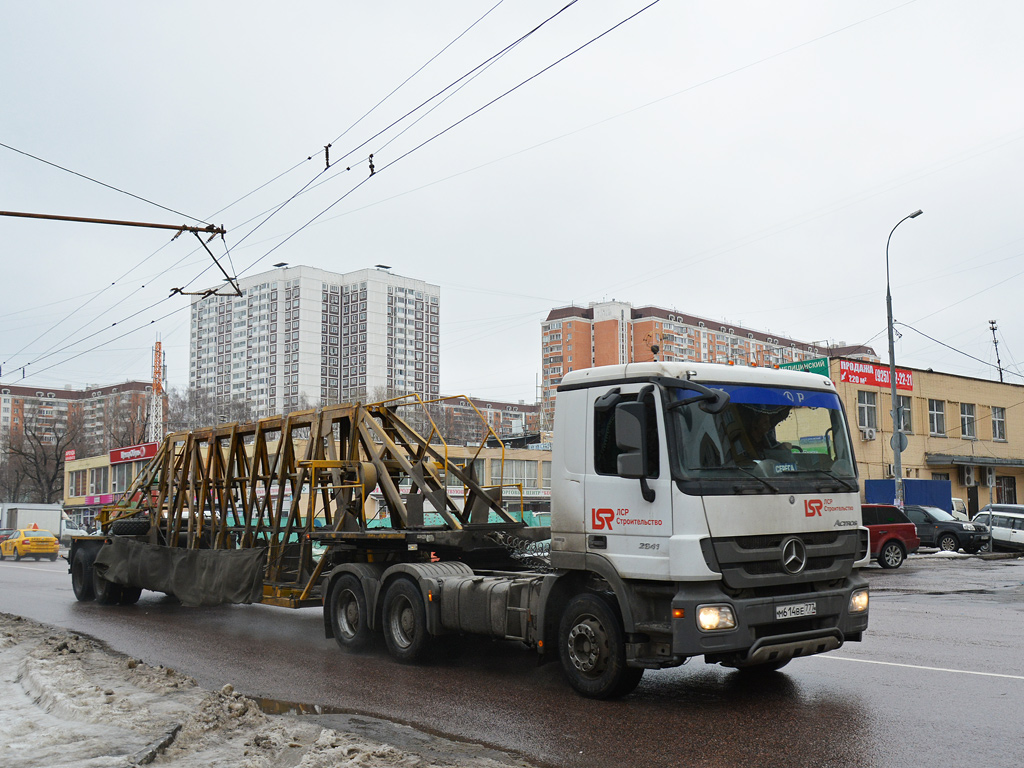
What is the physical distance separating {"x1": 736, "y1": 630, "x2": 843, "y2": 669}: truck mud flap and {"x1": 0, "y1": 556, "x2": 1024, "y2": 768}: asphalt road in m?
0.41

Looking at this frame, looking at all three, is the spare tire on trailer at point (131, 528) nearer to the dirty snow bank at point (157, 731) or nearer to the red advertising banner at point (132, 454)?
the dirty snow bank at point (157, 731)

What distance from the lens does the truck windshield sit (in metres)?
7.31

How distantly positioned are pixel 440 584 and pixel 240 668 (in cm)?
227

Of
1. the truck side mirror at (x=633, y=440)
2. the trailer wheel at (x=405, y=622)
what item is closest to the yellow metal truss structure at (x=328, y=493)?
the trailer wheel at (x=405, y=622)

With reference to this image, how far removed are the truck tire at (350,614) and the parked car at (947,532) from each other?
25361 mm

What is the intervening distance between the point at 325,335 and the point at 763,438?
354 ft

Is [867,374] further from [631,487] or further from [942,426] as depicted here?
[631,487]

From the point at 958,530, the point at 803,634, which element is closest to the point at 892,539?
the point at 958,530

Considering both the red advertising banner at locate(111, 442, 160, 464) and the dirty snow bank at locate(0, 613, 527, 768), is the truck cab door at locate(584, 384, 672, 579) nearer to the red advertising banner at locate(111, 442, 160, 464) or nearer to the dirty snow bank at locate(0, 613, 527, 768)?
the dirty snow bank at locate(0, 613, 527, 768)

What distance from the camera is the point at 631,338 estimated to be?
110000 millimetres

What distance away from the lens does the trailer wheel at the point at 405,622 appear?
950 cm

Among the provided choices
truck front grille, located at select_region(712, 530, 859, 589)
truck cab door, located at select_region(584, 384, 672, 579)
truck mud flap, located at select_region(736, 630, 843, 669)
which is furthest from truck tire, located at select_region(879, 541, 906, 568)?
truck cab door, located at select_region(584, 384, 672, 579)

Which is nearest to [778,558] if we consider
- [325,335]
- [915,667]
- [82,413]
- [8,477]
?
[915,667]

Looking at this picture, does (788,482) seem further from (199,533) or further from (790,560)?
(199,533)
